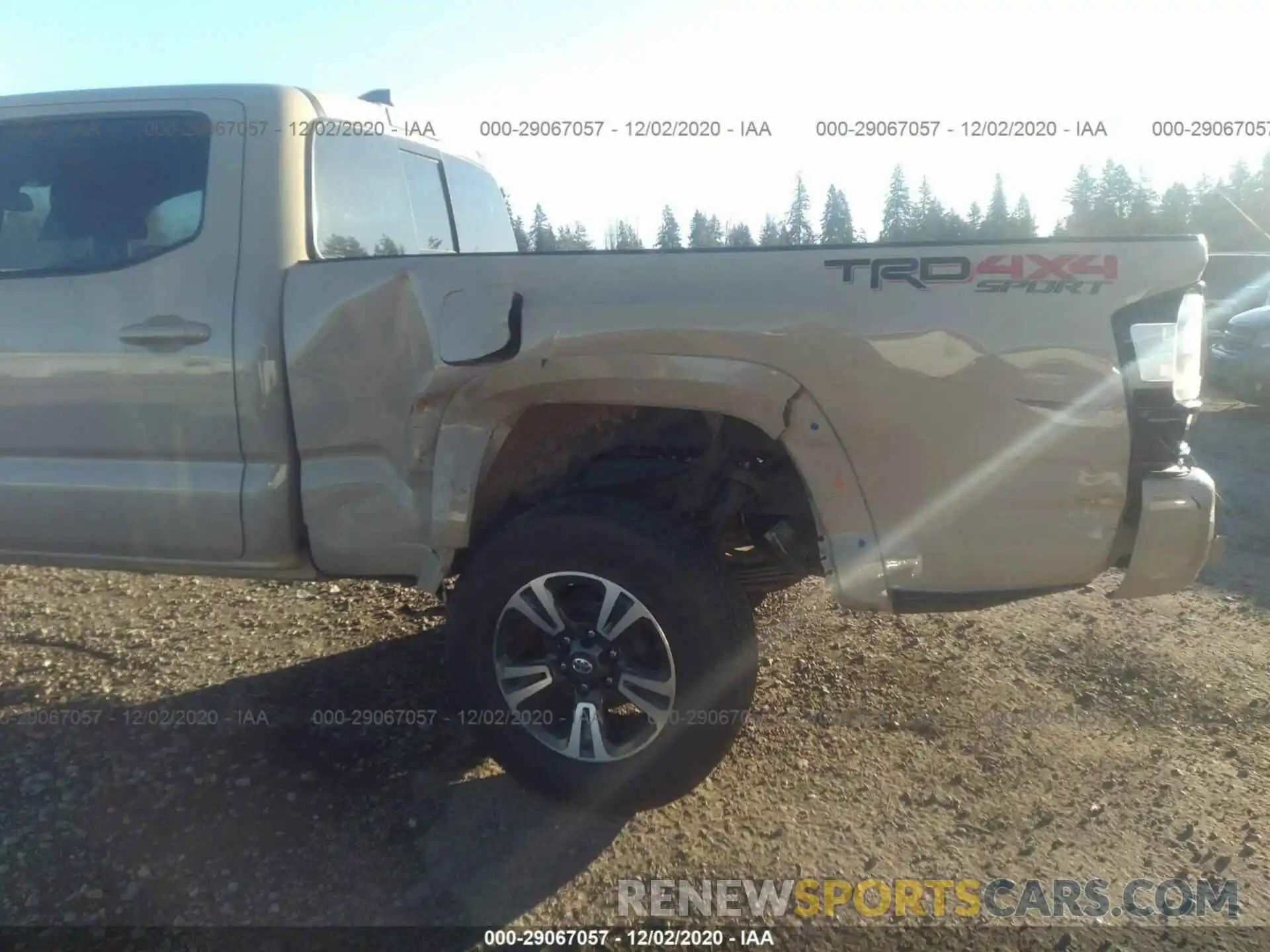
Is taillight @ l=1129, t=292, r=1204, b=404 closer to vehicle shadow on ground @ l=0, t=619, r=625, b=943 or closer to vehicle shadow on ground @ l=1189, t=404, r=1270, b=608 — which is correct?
vehicle shadow on ground @ l=1189, t=404, r=1270, b=608

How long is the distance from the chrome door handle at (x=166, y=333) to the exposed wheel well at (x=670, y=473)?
1046 mm

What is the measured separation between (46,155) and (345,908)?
2825 mm

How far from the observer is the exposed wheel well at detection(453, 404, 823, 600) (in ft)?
9.62

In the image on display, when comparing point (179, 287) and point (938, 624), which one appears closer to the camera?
point (179, 287)

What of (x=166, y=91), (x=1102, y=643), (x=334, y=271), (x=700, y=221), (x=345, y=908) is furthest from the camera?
(x=700, y=221)

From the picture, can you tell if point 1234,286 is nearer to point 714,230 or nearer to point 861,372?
point 714,230

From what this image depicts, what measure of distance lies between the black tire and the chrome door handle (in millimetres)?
1171

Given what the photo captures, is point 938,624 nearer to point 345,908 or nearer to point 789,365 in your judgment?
point 789,365

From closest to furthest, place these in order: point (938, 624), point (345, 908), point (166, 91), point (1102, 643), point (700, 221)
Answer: point (345, 908) → point (166, 91) → point (1102, 643) → point (938, 624) → point (700, 221)

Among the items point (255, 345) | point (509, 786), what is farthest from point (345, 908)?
point (255, 345)

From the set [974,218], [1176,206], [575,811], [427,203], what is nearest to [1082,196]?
[974,218]

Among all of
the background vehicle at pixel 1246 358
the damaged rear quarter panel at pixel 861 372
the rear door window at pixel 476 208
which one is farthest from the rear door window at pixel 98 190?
the background vehicle at pixel 1246 358

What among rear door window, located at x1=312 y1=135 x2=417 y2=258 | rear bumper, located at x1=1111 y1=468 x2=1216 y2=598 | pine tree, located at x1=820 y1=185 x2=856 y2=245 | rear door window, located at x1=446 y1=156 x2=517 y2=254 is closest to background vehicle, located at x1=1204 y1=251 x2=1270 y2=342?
pine tree, located at x1=820 y1=185 x2=856 y2=245

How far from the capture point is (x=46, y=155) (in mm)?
3461
